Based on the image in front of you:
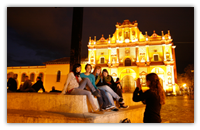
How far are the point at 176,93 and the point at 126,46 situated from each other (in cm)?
1324

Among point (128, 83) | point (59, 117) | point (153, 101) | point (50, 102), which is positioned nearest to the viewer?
point (153, 101)

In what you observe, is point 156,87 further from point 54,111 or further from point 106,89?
point 54,111

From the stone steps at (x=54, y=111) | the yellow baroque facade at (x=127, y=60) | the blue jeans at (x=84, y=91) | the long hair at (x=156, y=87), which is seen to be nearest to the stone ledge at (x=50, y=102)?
the stone steps at (x=54, y=111)

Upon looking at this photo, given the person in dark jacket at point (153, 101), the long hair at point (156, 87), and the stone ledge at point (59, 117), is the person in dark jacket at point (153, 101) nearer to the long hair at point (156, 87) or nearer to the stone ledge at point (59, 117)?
the long hair at point (156, 87)

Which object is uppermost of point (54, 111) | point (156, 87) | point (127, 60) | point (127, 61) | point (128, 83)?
point (127, 60)

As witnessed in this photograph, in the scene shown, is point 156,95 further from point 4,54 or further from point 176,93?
point 176,93

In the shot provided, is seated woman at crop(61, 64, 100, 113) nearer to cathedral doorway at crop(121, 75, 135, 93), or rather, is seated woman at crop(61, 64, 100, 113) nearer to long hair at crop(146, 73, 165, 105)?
long hair at crop(146, 73, 165, 105)

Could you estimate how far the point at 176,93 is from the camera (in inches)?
1006

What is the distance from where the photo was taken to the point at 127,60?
30.2m

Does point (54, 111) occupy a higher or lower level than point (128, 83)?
higher

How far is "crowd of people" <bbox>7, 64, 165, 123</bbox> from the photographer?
2.43 meters

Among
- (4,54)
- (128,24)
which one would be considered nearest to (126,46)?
(128,24)

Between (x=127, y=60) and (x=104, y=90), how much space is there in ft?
88.3

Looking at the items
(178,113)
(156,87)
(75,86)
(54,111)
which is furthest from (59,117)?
(178,113)
